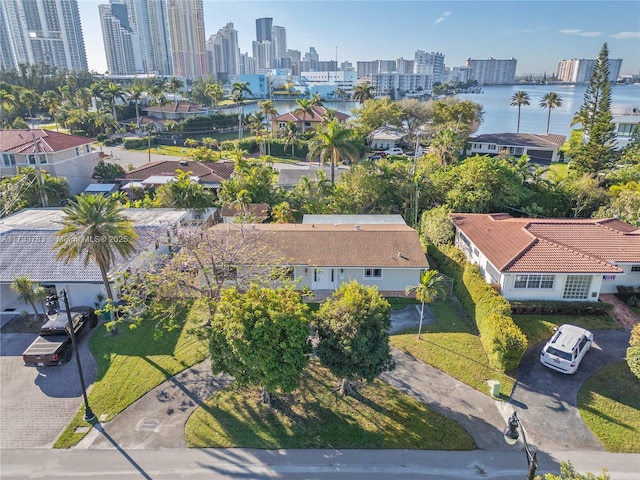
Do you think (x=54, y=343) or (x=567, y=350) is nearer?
(x=567, y=350)

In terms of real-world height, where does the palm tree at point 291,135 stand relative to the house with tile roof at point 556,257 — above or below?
above

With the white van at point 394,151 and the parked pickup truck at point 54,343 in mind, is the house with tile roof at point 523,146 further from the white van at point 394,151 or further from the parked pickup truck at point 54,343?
the parked pickup truck at point 54,343

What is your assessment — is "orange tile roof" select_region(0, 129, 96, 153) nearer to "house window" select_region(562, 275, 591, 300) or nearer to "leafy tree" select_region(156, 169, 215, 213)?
"leafy tree" select_region(156, 169, 215, 213)

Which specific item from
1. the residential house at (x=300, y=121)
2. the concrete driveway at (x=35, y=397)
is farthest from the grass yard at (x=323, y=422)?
the residential house at (x=300, y=121)

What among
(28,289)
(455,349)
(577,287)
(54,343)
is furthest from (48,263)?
(577,287)

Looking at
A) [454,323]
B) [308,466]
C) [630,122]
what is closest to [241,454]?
[308,466]

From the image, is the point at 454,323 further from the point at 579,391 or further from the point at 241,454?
the point at 241,454

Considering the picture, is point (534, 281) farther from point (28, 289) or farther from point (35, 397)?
point (28, 289)
